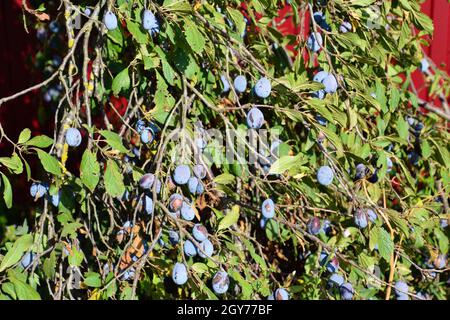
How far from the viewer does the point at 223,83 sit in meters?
1.59

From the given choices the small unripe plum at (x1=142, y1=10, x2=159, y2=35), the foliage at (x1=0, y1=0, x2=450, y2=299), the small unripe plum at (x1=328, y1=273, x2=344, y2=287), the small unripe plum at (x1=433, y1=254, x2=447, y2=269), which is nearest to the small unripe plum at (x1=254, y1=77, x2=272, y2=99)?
the foliage at (x1=0, y1=0, x2=450, y2=299)

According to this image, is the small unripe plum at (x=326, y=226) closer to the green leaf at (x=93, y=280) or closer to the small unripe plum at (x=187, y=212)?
the small unripe plum at (x=187, y=212)

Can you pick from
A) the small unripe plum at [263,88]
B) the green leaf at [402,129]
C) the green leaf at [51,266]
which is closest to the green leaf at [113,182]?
the green leaf at [51,266]

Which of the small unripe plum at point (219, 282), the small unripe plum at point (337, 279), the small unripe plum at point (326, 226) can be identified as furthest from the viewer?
the small unripe plum at point (326, 226)

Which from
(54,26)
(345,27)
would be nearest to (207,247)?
(345,27)

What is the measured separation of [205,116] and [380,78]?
1.46 ft

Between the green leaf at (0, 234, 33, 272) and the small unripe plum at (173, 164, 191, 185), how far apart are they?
0.35 m

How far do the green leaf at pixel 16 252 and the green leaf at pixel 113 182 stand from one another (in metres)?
0.22

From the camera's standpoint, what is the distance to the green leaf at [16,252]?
1281 mm

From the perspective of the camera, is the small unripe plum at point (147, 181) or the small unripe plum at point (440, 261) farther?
the small unripe plum at point (440, 261)

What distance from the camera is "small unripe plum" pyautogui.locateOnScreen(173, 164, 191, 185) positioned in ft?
4.25

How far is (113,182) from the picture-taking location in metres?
1.31

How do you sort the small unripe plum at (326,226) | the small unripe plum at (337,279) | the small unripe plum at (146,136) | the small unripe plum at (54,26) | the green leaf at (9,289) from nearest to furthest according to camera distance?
the green leaf at (9,289), the small unripe plum at (146,136), the small unripe plum at (337,279), the small unripe plum at (326,226), the small unripe plum at (54,26)
